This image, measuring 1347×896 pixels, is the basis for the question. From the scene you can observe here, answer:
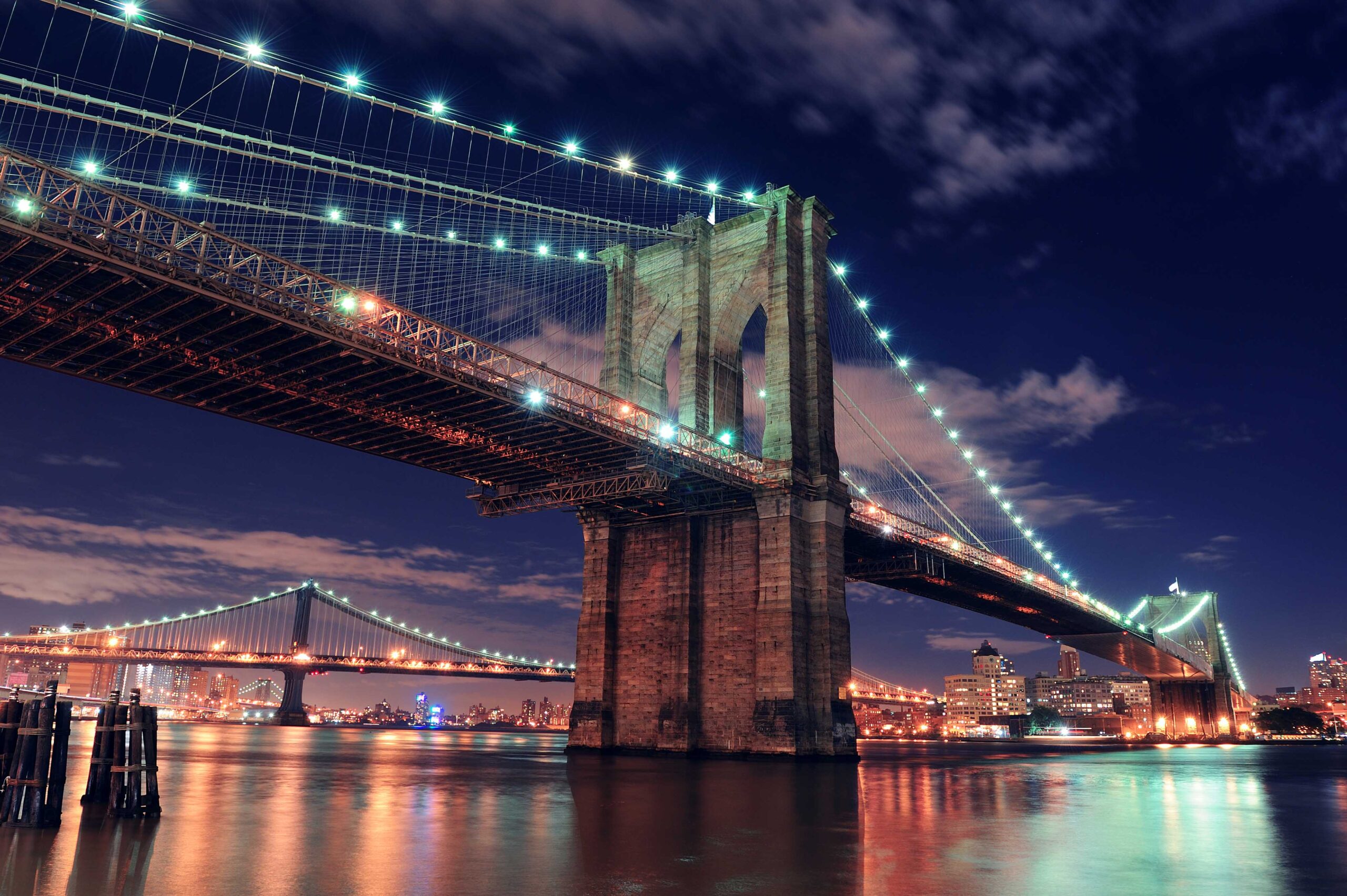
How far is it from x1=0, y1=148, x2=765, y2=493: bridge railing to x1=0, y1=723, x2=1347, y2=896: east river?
1268cm

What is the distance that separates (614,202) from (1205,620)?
111 meters

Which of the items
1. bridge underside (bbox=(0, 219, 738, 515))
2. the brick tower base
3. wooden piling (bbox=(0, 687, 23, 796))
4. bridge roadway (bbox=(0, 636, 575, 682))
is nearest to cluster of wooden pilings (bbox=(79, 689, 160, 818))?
wooden piling (bbox=(0, 687, 23, 796))

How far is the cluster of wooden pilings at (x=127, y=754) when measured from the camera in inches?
619

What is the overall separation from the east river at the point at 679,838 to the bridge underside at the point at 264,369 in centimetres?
1210

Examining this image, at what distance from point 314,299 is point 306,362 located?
3.10 metres

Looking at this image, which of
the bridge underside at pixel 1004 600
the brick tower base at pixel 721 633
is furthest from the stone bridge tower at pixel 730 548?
the bridge underside at pixel 1004 600

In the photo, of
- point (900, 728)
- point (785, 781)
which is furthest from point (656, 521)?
point (900, 728)

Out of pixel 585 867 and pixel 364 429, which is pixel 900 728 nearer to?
pixel 364 429

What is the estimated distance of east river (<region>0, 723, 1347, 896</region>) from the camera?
10.3m

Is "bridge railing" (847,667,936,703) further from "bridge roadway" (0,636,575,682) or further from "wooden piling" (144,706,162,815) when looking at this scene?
"wooden piling" (144,706,162,815)

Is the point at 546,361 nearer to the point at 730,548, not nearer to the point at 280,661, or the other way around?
the point at 730,548

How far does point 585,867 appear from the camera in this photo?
443 inches

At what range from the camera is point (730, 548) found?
45.0m

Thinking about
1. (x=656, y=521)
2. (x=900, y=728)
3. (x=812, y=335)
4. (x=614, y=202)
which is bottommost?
(x=900, y=728)
